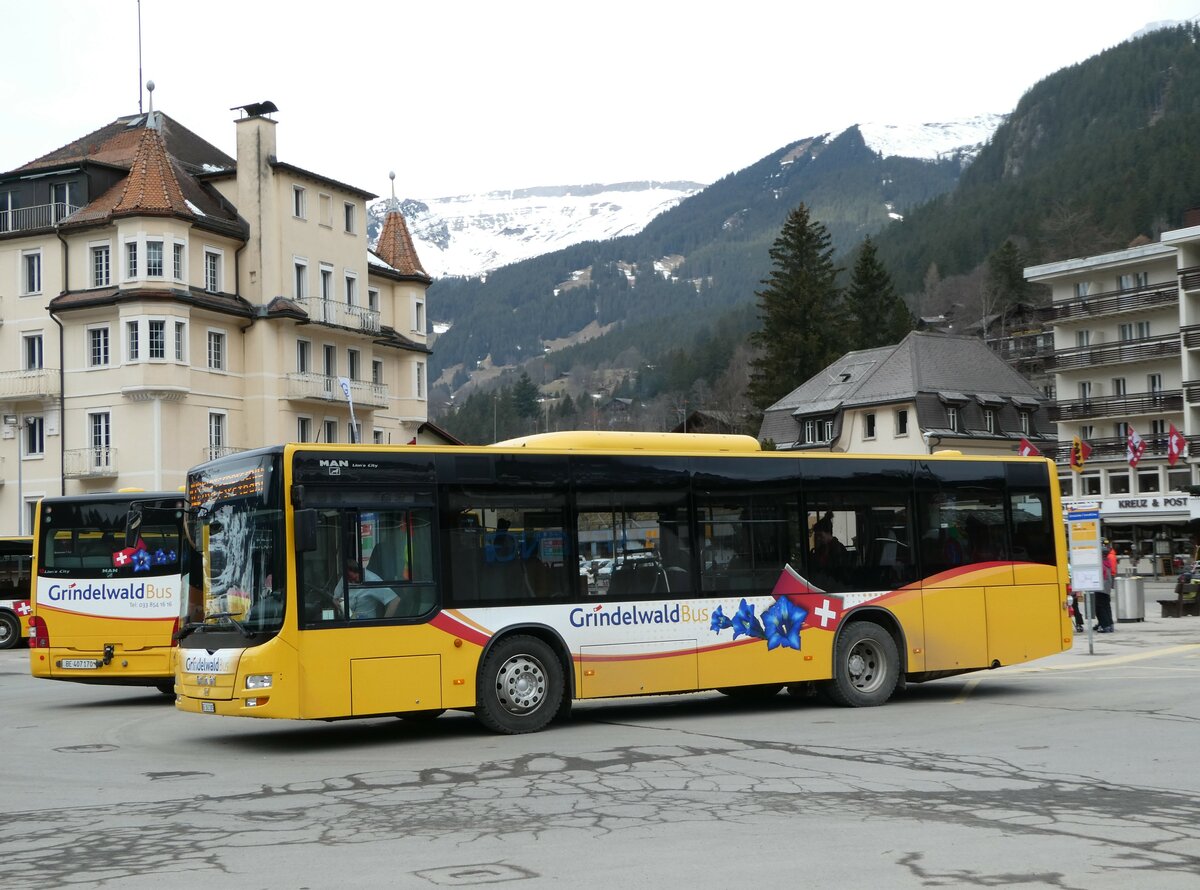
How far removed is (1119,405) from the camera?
79000 mm

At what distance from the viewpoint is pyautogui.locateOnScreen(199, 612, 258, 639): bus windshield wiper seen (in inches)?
535

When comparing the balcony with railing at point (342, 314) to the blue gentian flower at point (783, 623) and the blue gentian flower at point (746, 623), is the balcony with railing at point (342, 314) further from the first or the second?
the blue gentian flower at point (746, 623)

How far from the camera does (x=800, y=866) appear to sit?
799cm

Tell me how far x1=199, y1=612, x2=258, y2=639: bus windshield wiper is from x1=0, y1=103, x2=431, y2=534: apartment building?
44.1 m

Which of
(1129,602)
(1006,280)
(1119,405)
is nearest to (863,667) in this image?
(1129,602)

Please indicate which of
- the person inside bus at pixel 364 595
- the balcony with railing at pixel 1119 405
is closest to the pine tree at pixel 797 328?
the balcony with railing at pixel 1119 405

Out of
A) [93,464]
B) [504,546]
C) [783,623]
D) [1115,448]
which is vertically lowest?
[783,623]

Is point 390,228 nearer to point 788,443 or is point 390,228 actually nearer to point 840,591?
point 788,443

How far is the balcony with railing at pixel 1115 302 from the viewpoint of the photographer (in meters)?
77.6

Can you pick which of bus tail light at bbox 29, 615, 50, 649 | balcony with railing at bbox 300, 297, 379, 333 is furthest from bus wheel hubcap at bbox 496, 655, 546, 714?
balcony with railing at bbox 300, 297, 379, 333

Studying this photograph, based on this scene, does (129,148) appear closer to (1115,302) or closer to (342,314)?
(342,314)

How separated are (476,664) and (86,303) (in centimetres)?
4832

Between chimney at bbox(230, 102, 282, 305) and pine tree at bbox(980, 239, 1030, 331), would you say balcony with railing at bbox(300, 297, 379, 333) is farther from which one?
pine tree at bbox(980, 239, 1030, 331)

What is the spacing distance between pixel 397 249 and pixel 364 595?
6234cm
